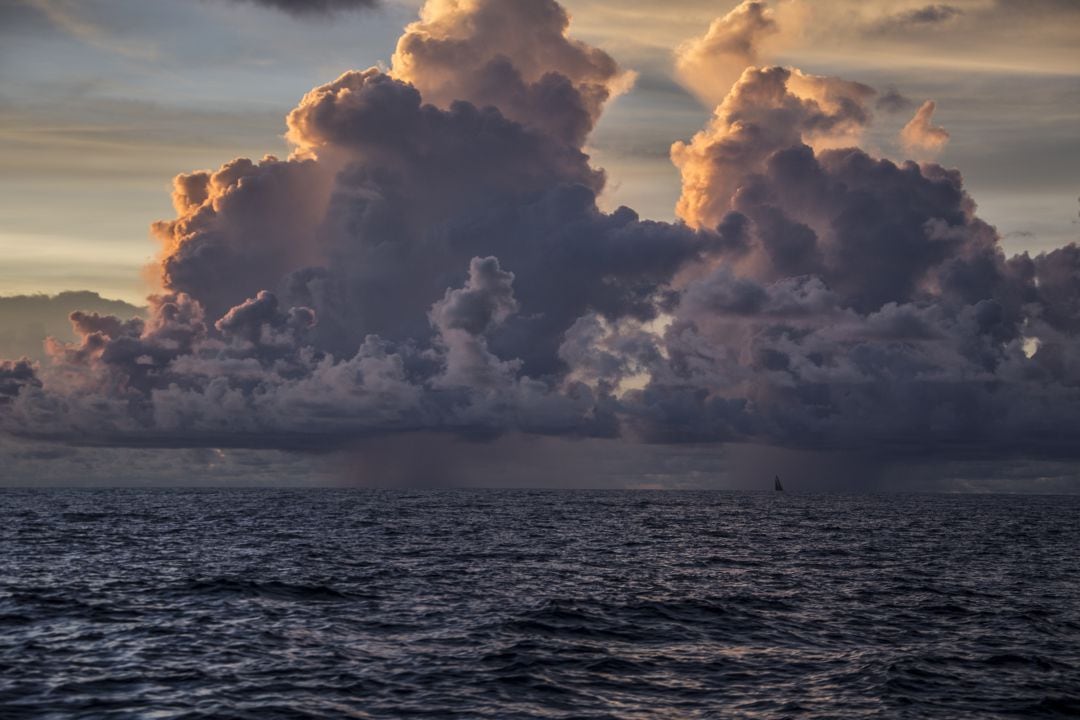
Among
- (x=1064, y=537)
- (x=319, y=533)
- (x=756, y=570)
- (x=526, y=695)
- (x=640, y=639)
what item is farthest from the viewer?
(x=1064, y=537)

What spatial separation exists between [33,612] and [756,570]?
4398cm

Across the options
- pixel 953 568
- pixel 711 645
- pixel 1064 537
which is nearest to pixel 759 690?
pixel 711 645

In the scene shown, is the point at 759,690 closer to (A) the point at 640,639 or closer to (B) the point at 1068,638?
(A) the point at 640,639

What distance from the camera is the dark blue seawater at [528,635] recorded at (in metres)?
30.5

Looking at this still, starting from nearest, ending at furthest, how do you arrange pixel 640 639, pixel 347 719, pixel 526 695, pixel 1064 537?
pixel 347 719 → pixel 526 695 → pixel 640 639 → pixel 1064 537

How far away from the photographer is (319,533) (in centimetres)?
10581

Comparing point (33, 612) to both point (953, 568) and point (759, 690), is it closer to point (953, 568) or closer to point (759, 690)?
point (759, 690)

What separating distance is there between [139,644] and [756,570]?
1681 inches

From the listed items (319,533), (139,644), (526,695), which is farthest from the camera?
→ (319,533)

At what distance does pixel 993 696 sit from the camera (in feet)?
105

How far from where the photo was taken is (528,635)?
133 ft

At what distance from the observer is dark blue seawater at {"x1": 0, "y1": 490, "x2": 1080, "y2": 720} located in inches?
1202

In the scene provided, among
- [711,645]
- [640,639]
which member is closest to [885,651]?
[711,645]

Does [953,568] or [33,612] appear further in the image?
[953,568]
